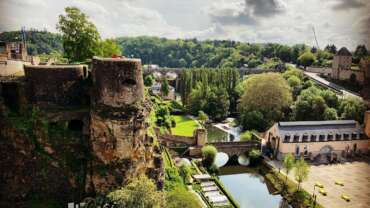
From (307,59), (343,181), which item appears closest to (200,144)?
(343,181)

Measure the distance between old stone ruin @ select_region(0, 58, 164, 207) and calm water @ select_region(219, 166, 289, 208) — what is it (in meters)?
15.4

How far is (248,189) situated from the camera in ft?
105

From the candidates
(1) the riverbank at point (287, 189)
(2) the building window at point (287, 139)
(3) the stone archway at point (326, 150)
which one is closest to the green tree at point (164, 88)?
(1) the riverbank at point (287, 189)

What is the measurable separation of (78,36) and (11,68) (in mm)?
8847

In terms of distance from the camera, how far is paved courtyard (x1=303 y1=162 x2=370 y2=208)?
26892mm

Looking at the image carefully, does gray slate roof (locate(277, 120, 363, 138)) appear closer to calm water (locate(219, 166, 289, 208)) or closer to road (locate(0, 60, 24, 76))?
calm water (locate(219, 166, 289, 208))

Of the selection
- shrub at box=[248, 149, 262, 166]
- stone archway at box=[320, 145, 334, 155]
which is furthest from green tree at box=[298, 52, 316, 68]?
shrub at box=[248, 149, 262, 166]

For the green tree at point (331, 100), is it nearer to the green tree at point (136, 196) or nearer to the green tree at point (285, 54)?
the green tree at point (136, 196)

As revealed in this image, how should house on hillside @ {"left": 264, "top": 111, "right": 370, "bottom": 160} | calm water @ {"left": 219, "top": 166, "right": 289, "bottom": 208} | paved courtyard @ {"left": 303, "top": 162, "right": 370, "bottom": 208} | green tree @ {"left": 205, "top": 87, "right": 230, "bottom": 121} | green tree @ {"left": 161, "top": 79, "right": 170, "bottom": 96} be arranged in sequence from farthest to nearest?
green tree @ {"left": 161, "top": 79, "right": 170, "bottom": 96} < green tree @ {"left": 205, "top": 87, "right": 230, "bottom": 121} < house on hillside @ {"left": 264, "top": 111, "right": 370, "bottom": 160} < calm water @ {"left": 219, "top": 166, "right": 289, "bottom": 208} < paved courtyard @ {"left": 303, "top": 162, "right": 370, "bottom": 208}

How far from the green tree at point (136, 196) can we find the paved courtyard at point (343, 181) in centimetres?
1832

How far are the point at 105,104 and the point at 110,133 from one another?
79.3 inches

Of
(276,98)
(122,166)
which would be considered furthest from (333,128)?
(122,166)

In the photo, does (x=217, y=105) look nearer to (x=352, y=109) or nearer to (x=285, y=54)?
(x=352, y=109)

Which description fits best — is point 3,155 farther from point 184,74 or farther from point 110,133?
point 184,74
